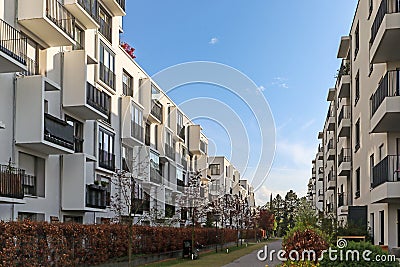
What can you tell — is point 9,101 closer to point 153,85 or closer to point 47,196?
point 47,196

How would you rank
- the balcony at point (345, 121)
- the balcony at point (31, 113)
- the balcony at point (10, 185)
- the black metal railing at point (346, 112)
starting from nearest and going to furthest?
the balcony at point (10, 185), the balcony at point (31, 113), the balcony at point (345, 121), the black metal railing at point (346, 112)

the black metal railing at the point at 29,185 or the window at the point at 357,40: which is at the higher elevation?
the window at the point at 357,40

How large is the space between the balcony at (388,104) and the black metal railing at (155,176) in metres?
26.2

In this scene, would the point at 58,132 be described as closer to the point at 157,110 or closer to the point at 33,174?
the point at 33,174

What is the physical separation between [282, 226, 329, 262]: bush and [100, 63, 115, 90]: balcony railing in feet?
70.3

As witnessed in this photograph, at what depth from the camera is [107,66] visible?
119 ft

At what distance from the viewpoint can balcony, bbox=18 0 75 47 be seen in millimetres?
24797

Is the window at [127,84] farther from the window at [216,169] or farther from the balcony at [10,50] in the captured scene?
the window at [216,169]

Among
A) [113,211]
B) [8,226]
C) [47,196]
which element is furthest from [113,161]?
[8,226]

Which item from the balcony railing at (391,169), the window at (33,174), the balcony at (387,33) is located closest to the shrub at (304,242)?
the balcony railing at (391,169)

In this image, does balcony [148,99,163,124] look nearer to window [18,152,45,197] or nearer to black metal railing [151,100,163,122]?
black metal railing [151,100,163,122]

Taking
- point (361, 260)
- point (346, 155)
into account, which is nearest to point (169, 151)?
point (346, 155)

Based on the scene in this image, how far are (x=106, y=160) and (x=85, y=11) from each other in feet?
31.1

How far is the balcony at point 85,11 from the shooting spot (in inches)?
1143
